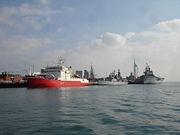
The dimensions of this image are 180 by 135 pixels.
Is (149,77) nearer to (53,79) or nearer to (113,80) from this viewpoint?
(113,80)

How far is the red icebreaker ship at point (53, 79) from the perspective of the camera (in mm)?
55981

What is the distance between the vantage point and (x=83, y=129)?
1088 centimetres

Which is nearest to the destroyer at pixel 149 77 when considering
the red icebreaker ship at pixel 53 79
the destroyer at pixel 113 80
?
the destroyer at pixel 113 80

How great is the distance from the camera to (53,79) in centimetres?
5966

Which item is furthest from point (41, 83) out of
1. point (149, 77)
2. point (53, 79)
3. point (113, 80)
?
point (149, 77)

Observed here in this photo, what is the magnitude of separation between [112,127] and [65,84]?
55.1 m

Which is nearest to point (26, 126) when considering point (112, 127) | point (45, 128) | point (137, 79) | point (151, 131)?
point (45, 128)

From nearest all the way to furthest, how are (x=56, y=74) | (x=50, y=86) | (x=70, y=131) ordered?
(x=70, y=131)
(x=50, y=86)
(x=56, y=74)

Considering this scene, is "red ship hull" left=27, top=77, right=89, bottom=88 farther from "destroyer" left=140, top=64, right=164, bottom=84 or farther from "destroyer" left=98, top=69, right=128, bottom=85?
"destroyer" left=140, top=64, right=164, bottom=84

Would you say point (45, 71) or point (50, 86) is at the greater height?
point (45, 71)

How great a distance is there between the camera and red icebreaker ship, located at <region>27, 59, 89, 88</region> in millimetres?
55981

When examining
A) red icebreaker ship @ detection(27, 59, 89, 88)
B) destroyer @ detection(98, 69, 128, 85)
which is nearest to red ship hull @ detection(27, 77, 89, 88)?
red icebreaker ship @ detection(27, 59, 89, 88)

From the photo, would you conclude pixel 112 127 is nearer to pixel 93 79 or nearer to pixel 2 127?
pixel 2 127

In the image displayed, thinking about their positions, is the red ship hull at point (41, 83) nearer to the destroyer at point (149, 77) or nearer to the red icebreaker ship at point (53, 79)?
the red icebreaker ship at point (53, 79)
